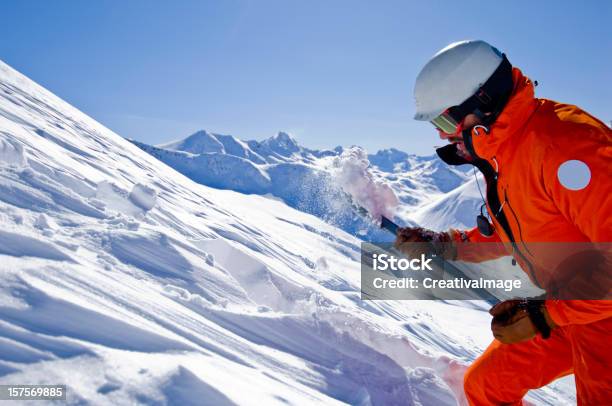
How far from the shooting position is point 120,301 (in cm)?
238

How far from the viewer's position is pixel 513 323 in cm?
232

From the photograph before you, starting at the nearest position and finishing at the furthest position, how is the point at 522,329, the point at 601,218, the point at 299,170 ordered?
the point at 601,218, the point at 522,329, the point at 299,170

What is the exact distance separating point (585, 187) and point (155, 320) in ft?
7.70

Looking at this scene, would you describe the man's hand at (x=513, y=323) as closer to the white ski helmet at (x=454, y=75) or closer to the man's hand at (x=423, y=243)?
the man's hand at (x=423, y=243)

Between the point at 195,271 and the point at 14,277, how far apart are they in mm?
1617

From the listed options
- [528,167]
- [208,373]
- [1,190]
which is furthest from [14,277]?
[528,167]

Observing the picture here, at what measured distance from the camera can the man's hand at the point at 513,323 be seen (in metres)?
2.27

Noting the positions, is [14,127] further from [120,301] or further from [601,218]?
[601,218]

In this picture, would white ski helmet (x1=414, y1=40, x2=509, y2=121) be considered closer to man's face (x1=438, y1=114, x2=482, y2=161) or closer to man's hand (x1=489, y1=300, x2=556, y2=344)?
man's face (x1=438, y1=114, x2=482, y2=161)

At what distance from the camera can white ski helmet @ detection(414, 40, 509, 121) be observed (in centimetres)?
243

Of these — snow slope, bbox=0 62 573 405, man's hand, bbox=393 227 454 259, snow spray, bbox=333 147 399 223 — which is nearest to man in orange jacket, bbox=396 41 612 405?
man's hand, bbox=393 227 454 259

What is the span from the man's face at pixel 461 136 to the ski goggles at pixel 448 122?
0.09 feet

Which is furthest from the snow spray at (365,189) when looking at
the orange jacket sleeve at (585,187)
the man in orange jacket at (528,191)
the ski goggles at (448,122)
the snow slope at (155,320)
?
the orange jacket sleeve at (585,187)

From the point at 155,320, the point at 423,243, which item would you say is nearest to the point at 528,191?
the point at 423,243
